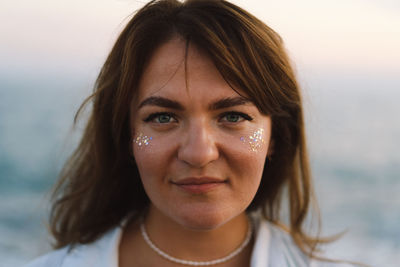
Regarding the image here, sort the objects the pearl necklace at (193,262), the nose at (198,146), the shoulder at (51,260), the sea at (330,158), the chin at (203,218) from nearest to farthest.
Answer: the nose at (198,146) < the chin at (203,218) < the pearl necklace at (193,262) < the shoulder at (51,260) < the sea at (330,158)

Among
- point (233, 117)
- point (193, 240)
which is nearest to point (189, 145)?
point (233, 117)

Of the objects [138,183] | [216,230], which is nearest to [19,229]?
[138,183]

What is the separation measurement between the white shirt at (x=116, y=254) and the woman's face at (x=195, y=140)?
443 mm

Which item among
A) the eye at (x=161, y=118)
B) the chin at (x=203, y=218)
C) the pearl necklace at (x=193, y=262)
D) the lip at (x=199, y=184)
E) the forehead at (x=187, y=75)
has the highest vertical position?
the forehead at (x=187, y=75)

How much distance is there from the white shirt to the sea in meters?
3.46

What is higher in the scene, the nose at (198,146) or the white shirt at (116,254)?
the nose at (198,146)

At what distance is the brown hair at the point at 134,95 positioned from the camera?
2320 millimetres

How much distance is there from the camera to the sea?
7.04 m

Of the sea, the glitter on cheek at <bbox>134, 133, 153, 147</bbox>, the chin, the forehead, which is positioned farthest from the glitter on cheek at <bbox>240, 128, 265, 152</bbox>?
the sea

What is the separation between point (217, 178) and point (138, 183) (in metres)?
0.89

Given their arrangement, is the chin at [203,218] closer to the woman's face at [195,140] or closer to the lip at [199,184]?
the woman's face at [195,140]

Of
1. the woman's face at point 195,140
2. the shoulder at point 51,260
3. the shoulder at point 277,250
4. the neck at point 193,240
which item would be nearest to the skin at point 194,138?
the woman's face at point 195,140

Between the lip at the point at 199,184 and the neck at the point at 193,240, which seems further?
the neck at the point at 193,240

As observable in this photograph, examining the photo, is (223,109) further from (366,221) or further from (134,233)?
(366,221)
